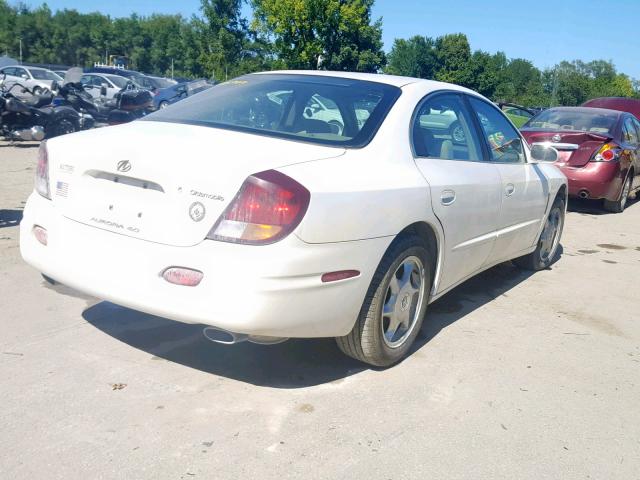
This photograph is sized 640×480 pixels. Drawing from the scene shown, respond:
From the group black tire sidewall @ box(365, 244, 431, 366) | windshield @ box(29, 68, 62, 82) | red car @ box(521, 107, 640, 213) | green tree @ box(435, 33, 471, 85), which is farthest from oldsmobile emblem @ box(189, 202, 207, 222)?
green tree @ box(435, 33, 471, 85)

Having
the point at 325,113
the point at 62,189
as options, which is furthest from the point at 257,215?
the point at 325,113

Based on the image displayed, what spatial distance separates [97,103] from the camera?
45.8 ft

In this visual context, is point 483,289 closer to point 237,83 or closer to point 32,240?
point 237,83

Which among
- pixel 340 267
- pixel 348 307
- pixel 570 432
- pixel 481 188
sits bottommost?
→ pixel 570 432

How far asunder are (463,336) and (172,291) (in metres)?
2.13

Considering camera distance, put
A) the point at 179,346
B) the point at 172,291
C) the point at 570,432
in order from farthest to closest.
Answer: the point at 179,346 → the point at 570,432 → the point at 172,291

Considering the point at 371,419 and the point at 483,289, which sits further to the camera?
the point at 483,289

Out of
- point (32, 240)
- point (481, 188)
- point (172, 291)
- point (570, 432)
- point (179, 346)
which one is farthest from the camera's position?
point (481, 188)

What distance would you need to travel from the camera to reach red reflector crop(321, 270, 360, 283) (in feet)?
9.91

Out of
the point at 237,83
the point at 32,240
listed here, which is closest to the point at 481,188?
the point at 237,83

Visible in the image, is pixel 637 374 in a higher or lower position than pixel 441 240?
lower

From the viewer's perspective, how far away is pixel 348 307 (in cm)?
318

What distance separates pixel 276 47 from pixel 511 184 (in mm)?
40607

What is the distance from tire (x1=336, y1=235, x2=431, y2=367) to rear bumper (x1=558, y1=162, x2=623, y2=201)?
5.92m
